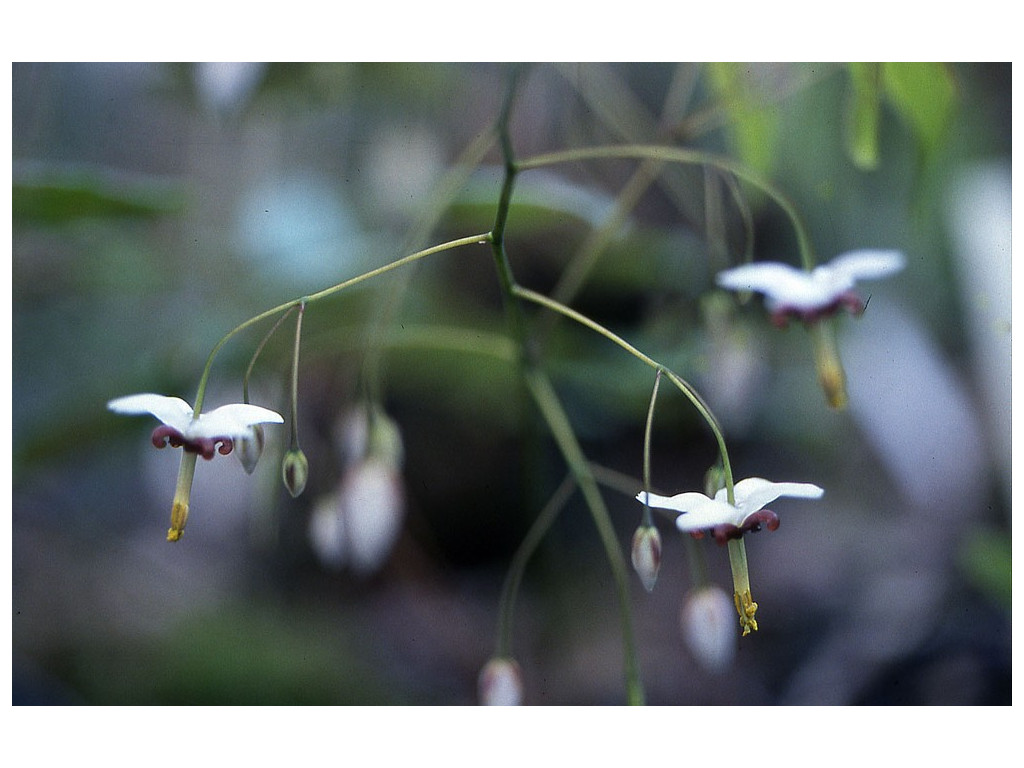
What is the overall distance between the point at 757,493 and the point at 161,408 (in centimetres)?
44

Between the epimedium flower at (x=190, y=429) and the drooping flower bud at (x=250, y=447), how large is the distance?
0.6 inches

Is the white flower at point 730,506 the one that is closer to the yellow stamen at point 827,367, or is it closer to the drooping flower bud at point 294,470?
the yellow stamen at point 827,367

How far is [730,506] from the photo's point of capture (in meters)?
0.64

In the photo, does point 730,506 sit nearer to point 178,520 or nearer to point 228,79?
point 178,520

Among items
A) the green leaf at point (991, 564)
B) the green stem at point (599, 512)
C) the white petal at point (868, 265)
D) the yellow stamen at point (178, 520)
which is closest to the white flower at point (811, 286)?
the white petal at point (868, 265)

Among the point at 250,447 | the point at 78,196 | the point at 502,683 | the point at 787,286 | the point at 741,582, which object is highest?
the point at 78,196

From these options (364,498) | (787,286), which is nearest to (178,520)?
(364,498)

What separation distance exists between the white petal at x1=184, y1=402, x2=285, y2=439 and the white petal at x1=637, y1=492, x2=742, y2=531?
29cm

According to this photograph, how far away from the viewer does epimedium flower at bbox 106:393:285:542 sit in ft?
2.17

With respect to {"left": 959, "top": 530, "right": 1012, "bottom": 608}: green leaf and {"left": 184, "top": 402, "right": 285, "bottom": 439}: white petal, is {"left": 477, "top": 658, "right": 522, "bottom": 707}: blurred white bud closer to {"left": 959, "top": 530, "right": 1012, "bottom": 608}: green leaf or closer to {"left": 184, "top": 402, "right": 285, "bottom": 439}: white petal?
{"left": 184, "top": 402, "right": 285, "bottom": 439}: white petal

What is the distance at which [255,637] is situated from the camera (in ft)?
4.30
